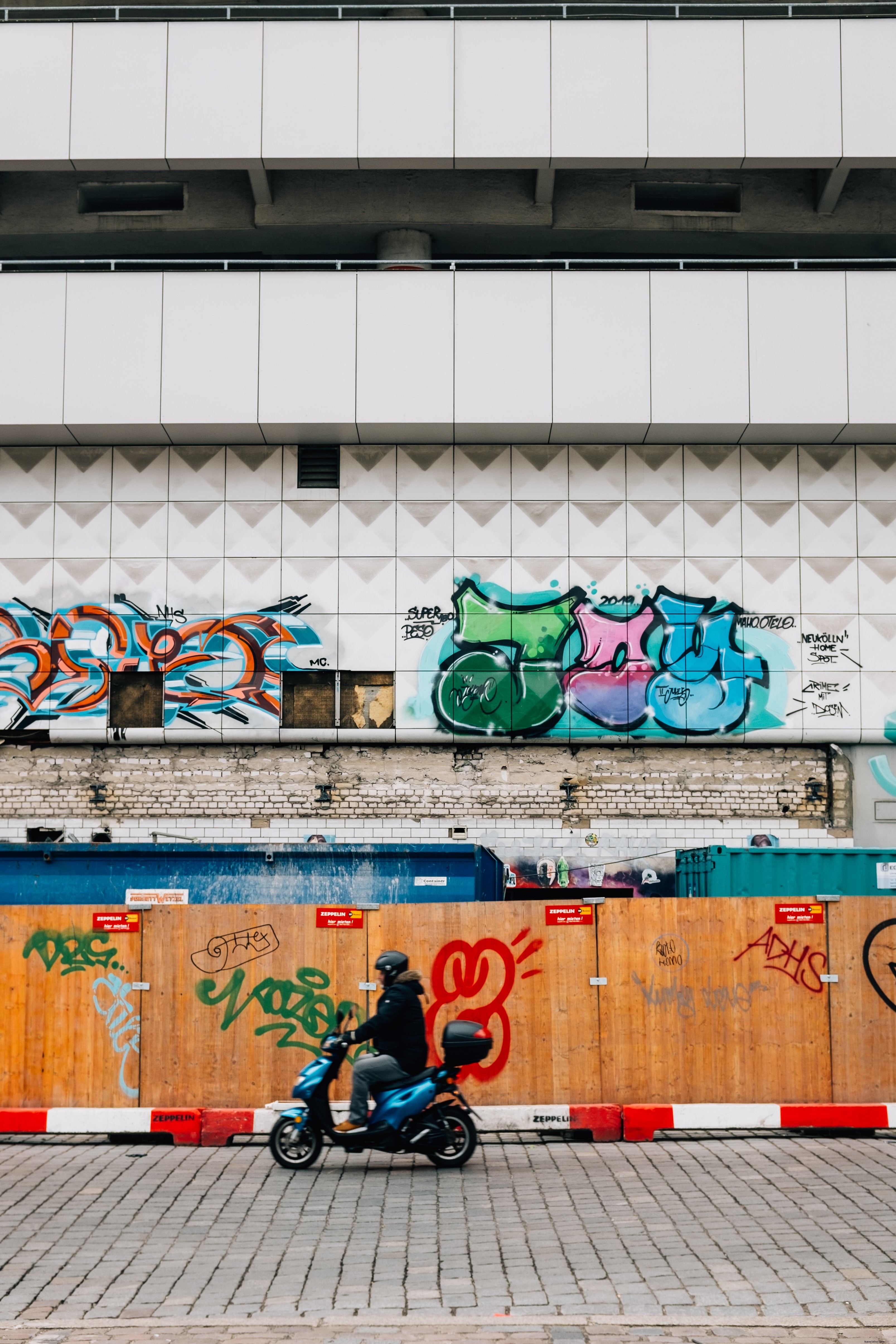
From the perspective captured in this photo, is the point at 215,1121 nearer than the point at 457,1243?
No

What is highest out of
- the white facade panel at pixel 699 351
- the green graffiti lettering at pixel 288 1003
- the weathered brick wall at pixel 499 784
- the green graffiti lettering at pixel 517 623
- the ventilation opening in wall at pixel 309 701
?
the white facade panel at pixel 699 351

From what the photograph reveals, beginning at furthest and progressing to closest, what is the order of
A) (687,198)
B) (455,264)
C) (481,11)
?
(687,198) → (481,11) → (455,264)

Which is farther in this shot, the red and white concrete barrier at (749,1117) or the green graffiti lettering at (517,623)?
the green graffiti lettering at (517,623)

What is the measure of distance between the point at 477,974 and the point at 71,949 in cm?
366

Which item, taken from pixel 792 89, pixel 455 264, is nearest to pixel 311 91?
pixel 455 264

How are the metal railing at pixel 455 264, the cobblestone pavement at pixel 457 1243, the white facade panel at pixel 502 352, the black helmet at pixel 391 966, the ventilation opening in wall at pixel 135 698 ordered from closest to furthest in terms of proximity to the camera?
1. the cobblestone pavement at pixel 457 1243
2. the black helmet at pixel 391 966
3. the white facade panel at pixel 502 352
4. the metal railing at pixel 455 264
5. the ventilation opening in wall at pixel 135 698

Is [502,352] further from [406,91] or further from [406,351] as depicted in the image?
[406,91]

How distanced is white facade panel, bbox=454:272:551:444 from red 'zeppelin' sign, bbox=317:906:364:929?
353 inches

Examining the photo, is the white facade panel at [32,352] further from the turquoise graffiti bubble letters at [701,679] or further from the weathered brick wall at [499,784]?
the turquoise graffiti bubble letters at [701,679]

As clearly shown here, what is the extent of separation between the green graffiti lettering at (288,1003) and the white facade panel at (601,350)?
9809 millimetres

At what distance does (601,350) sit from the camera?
713 inches

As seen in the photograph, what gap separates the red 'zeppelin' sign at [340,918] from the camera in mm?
11188

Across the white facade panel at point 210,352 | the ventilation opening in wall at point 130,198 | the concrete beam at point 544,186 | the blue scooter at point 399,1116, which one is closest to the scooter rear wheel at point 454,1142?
the blue scooter at point 399,1116

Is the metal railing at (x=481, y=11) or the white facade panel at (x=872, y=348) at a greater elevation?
the metal railing at (x=481, y=11)
